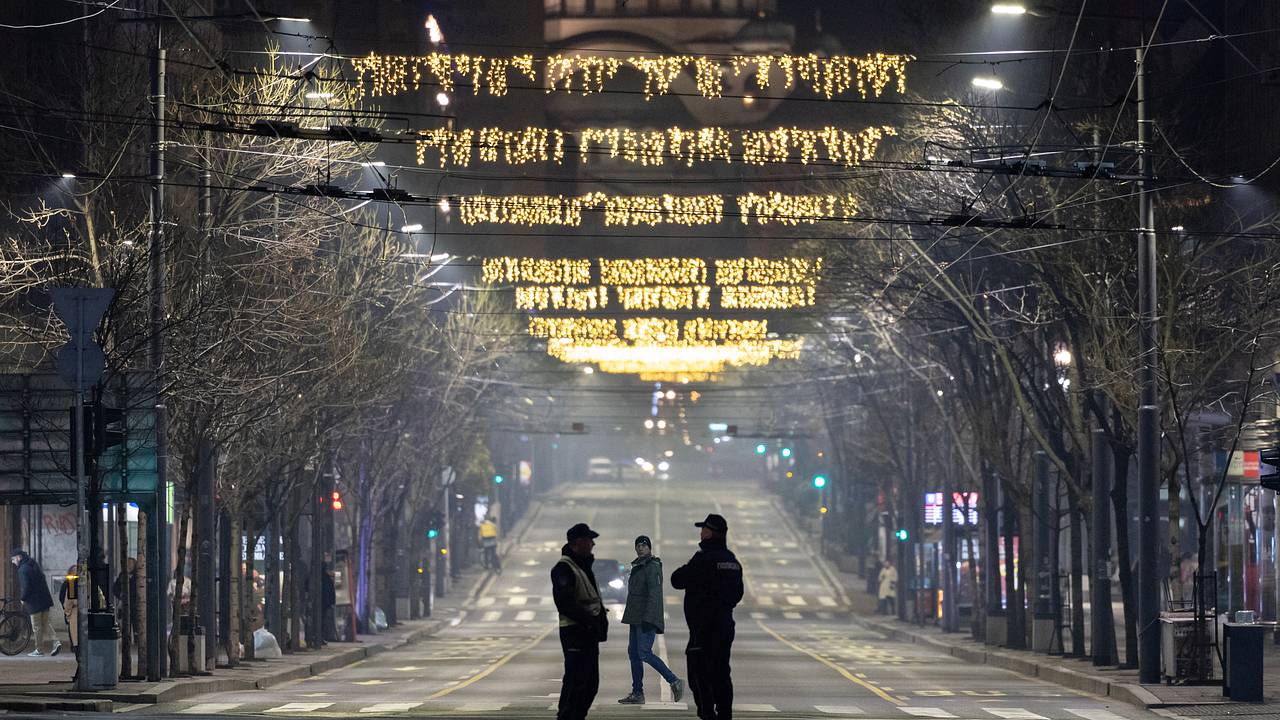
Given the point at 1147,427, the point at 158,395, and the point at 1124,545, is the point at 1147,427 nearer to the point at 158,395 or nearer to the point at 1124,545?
the point at 1124,545

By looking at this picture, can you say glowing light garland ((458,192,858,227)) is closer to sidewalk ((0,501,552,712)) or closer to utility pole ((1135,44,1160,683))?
sidewalk ((0,501,552,712))

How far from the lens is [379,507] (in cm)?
6022

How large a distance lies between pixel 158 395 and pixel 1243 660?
592 inches

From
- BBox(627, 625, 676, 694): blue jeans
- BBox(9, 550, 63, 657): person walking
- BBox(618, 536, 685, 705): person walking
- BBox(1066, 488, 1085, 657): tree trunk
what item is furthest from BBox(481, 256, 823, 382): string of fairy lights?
BBox(618, 536, 685, 705): person walking

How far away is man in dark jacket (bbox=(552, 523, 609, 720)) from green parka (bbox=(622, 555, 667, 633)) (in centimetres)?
485

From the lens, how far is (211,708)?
84.8ft

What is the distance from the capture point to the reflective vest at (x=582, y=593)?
18062mm

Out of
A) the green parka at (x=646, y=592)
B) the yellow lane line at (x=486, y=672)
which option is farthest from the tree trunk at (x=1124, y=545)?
the green parka at (x=646, y=592)

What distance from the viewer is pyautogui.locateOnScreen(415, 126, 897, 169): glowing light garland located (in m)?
61.6

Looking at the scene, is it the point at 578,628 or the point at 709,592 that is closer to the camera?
the point at 578,628

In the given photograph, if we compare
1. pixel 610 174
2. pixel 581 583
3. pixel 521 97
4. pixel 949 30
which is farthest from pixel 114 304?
pixel 610 174

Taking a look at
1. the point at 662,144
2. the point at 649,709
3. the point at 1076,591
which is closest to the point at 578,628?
the point at 649,709

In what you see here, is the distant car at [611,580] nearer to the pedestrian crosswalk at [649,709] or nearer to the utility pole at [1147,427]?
the utility pole at [1147,427]

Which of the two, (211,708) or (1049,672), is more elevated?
(211,708)
